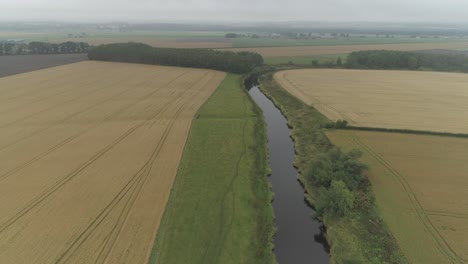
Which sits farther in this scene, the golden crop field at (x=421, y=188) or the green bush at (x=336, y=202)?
the green bush at (x=336, y=202)

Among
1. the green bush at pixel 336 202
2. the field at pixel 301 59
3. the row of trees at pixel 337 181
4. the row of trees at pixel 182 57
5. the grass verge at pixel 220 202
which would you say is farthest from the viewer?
the field at pixel 301 59

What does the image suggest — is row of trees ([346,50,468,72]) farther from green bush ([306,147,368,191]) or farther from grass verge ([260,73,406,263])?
green bush ([306,147,368,191])

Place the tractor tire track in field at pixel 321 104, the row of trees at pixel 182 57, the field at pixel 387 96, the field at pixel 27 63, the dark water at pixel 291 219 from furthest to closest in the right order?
1. the row of trees at pixel 182 57
2. the field at pixel 27 63
3. the tractor tire track in field at pixel 321 104
4. the field at pixel 387 96
5. the dark water at pixel 291 219

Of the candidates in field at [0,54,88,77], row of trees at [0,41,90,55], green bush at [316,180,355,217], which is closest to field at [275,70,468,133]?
green bush at [316,180,355,217]

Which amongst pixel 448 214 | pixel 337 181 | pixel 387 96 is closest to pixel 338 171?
pixel 337 181

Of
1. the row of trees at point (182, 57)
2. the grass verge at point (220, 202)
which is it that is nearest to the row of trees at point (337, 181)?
the grass verge at point (220, 202)

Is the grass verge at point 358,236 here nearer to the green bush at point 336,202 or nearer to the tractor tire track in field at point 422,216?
the green bush at point 336,202

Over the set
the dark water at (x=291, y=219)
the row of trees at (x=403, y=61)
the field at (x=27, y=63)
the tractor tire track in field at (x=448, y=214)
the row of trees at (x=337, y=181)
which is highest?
the row of trees at (x=403, y=61)

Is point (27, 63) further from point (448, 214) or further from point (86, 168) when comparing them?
point (448, 214)
